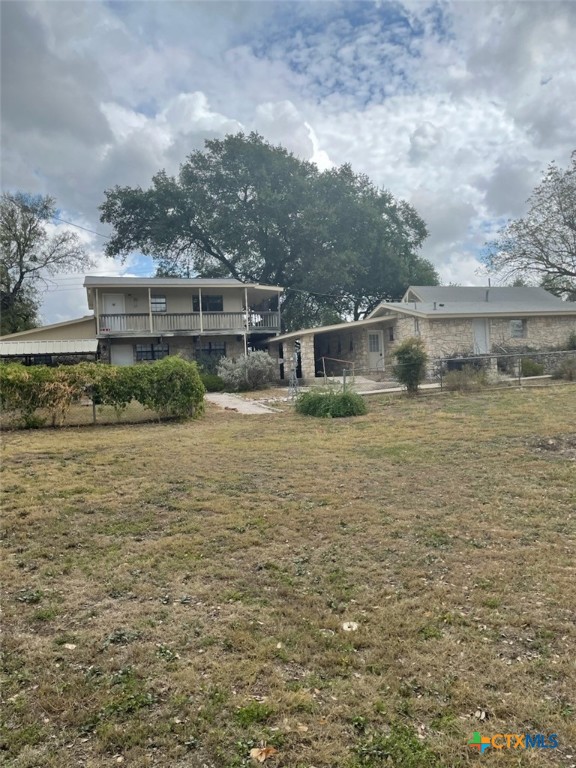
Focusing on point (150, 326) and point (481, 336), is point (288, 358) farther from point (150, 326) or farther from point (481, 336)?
point (481, 336)

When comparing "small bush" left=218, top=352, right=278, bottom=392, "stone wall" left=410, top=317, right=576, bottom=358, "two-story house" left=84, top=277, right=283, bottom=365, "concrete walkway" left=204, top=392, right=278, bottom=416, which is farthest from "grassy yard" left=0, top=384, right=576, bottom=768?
"two-story house" left=84, top=277, right=283, bottom=365

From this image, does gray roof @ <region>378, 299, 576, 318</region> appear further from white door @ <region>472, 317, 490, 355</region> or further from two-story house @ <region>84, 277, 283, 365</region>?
two-story house @ <region>84, 277, 283, 365</region>

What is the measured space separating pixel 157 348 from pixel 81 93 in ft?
49.5

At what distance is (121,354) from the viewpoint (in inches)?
977

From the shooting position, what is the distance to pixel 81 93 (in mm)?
11227

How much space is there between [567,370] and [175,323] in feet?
57.7

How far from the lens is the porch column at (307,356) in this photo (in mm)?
23984

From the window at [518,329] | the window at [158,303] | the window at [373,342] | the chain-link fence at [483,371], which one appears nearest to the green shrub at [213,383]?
the chain-link fence at [483,371]

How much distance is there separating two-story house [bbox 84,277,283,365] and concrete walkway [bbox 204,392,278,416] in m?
6.58

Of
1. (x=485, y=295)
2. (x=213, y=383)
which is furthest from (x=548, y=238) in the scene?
(x=213, y=383)

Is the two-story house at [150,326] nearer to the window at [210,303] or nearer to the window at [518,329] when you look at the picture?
the window at [210,303]

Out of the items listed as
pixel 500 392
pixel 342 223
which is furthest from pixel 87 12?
pixel 342 223

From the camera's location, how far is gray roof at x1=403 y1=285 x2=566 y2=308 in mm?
26620

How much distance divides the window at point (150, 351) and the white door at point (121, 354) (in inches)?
17.7
